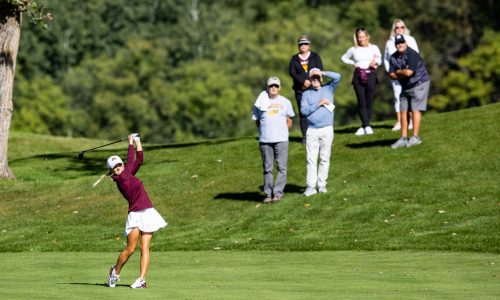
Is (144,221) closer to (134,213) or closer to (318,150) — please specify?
(134,213)

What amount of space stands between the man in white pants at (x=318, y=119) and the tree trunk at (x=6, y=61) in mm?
7788

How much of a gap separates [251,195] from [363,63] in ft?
13.5

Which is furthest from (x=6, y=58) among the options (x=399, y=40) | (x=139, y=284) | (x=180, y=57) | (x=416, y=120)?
(x=180, y=57)

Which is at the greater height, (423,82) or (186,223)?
(423,82)

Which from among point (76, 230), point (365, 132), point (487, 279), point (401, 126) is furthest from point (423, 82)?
point (487, 279)

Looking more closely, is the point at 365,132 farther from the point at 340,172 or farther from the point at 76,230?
the point at 76,230

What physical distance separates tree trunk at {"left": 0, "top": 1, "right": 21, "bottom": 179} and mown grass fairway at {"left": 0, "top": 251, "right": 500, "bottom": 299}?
28.6 feet

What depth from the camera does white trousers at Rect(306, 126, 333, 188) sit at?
23.6 meters

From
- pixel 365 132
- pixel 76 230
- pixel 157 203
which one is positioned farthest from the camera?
pixel 365 132

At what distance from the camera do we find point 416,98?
1014 inches

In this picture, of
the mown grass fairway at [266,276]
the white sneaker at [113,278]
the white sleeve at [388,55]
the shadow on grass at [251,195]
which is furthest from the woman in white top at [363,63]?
the white sneaker at [113,278]

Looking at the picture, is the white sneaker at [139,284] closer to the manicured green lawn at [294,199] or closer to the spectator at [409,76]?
the manicured green lawn at [294,199]

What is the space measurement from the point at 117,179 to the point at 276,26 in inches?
3230

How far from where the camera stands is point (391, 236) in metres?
20.8
